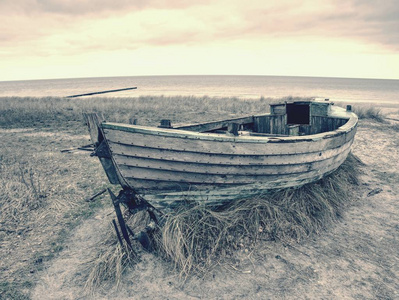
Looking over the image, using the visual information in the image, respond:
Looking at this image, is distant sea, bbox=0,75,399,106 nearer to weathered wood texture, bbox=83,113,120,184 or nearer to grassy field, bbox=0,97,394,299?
grassy field, bbox=0,97,394,299

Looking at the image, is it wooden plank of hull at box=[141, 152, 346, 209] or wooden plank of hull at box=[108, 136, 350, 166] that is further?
wooden plank of hull at box=[141, 152, 346, 209]

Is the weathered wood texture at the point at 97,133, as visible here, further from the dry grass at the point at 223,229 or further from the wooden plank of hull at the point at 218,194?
the dry grass at the point at 223,229


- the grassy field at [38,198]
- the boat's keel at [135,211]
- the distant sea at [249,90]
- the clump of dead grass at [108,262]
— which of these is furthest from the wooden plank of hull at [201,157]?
the distant sea at [249,90]

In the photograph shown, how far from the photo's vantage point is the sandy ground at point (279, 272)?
10.1ft

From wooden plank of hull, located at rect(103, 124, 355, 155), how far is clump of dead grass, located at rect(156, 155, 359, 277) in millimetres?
871

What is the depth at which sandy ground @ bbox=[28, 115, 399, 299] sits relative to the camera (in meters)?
3.07

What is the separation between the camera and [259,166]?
375cm

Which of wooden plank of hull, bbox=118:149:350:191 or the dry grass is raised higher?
wooden plank of hull, bbox=118:149:350:191

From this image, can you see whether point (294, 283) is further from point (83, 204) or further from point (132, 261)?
point (83, 204)

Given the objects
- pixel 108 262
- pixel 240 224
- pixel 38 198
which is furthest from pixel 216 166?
pixel 38 198

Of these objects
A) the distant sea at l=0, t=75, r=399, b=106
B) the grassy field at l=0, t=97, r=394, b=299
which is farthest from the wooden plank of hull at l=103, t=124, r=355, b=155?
the distant sea at l=0, t=75, r=399, b=106

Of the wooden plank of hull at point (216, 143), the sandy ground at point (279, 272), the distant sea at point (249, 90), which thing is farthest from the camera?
the distant sea at point (249, 90)

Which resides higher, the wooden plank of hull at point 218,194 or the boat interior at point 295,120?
the boat interior at point 295,120

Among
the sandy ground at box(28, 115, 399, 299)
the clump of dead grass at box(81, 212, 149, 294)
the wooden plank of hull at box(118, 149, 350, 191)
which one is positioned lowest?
the sandy ground at box(28, 115, 399, 299)
